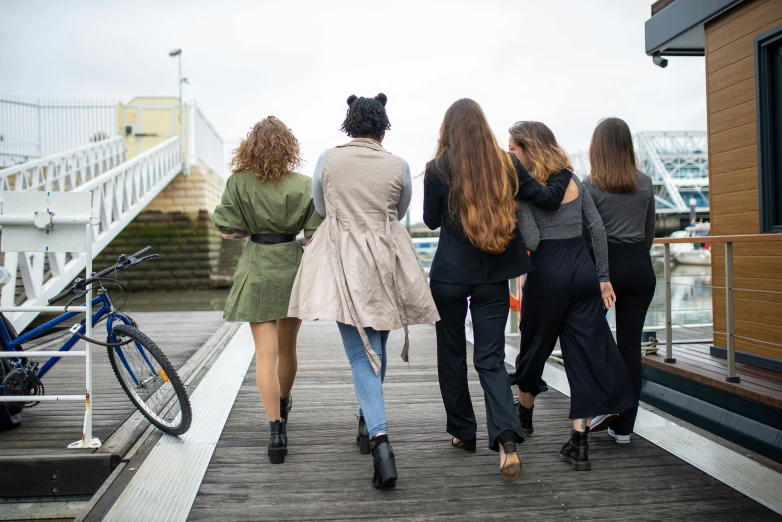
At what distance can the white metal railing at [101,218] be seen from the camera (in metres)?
6.02

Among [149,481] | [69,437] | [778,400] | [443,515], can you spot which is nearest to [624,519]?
[443,515]

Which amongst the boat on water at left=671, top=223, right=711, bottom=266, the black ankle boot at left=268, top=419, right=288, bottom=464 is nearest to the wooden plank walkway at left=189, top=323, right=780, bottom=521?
the black ankle boot at left=268, top=419, right=288, bottom=464

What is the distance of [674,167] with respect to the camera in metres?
90.2

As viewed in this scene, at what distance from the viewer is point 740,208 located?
15.2 ft

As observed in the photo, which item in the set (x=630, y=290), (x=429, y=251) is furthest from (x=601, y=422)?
(x=429, y=251)

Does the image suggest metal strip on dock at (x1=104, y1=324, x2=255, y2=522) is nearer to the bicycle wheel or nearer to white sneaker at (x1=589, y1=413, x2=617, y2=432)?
the bicycle wheel

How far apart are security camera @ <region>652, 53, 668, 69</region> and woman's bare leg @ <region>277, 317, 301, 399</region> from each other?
14.8ft

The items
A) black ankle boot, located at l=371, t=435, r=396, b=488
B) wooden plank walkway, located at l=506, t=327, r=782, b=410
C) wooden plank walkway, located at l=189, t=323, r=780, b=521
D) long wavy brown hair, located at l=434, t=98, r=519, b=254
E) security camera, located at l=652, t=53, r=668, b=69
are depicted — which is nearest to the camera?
wooden plank walkway, located at l=189, t=323, r=780, b=521

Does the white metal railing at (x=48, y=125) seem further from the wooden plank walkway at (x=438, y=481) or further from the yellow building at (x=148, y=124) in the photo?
the wooden plank walkway at (x=438, y=481)

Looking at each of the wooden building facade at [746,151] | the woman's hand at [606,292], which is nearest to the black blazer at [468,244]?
the woman's hand at [606,292]

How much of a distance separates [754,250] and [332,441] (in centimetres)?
323

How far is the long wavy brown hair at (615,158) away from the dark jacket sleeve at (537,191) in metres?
0.41

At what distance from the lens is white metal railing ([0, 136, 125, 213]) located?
10.1 meters

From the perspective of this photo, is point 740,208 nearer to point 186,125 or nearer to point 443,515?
point 443,515
